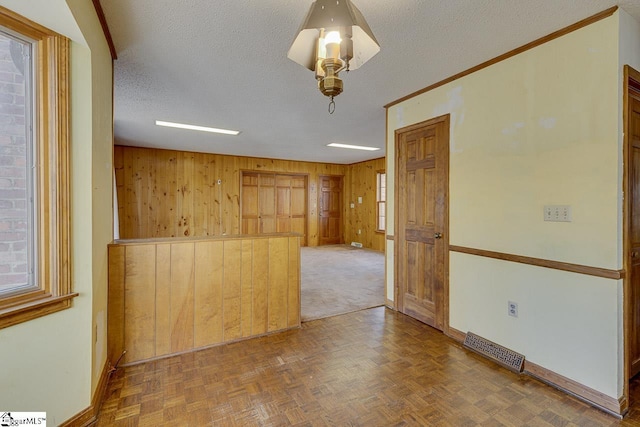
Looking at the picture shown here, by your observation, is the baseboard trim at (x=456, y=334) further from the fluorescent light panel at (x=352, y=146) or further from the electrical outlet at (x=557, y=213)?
the fluorescent light panel at (x=352, y=146)

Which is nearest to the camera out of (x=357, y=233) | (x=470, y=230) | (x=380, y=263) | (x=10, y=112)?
(x=10, y=112)

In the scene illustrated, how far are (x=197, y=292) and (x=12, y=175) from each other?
4.54 ft

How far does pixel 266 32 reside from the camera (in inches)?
77.6

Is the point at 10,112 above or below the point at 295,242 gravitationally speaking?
above

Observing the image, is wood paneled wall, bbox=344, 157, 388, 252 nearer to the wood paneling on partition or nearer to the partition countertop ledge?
the wood paneling on partition

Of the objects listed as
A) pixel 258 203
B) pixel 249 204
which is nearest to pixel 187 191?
pixel 249 204

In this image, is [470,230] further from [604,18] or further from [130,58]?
[130,58]

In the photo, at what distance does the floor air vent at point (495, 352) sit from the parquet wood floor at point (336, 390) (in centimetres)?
8

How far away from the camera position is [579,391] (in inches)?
72.7

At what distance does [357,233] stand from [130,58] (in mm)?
6634

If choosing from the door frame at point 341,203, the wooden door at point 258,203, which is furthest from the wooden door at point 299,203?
the wooden door at point 258,203

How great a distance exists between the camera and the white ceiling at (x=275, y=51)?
1.73 m

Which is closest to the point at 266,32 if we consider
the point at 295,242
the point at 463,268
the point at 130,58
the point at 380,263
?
the point at 130,58

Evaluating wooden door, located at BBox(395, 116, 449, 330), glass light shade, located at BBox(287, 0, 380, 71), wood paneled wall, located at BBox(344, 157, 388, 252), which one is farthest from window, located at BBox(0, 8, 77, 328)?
wood paneled wall, located at BBox(344, 157, 388, 252)
